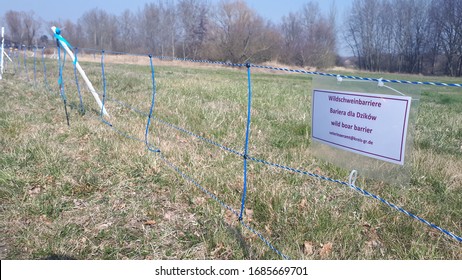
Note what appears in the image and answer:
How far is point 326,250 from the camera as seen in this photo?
9.03 ft

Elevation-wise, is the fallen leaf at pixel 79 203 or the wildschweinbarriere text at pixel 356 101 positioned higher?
the wildschweinbarriere text at pixel 356 101

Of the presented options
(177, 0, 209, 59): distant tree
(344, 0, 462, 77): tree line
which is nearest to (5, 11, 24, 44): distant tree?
(177, 0, 209, 59): distant tree

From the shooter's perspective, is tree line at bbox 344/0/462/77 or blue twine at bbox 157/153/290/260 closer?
blue twine at bbox 157/153/290/260

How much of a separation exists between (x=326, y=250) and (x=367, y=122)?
1177 mm

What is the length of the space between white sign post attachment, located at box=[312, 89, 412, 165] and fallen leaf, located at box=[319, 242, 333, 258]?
882 millimetres

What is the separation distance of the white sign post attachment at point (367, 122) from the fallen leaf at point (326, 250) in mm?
882

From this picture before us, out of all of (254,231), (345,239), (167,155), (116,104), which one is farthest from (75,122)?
(345,239)

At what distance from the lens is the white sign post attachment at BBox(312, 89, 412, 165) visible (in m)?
2.00

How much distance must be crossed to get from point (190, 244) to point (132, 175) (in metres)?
1.50

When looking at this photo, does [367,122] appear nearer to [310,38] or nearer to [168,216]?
[168,216]

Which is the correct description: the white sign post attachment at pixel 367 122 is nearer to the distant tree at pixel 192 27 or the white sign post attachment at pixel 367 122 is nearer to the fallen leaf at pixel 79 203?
the fallen leaf at pixel 79 203

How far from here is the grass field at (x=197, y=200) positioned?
2.83m

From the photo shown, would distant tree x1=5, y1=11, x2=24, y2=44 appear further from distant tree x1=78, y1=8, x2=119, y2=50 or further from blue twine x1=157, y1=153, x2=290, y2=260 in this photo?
blue twine x1=157, y1=153, x2=290, y2=260

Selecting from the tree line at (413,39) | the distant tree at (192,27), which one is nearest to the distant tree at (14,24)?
the distant tree at (192,27)
